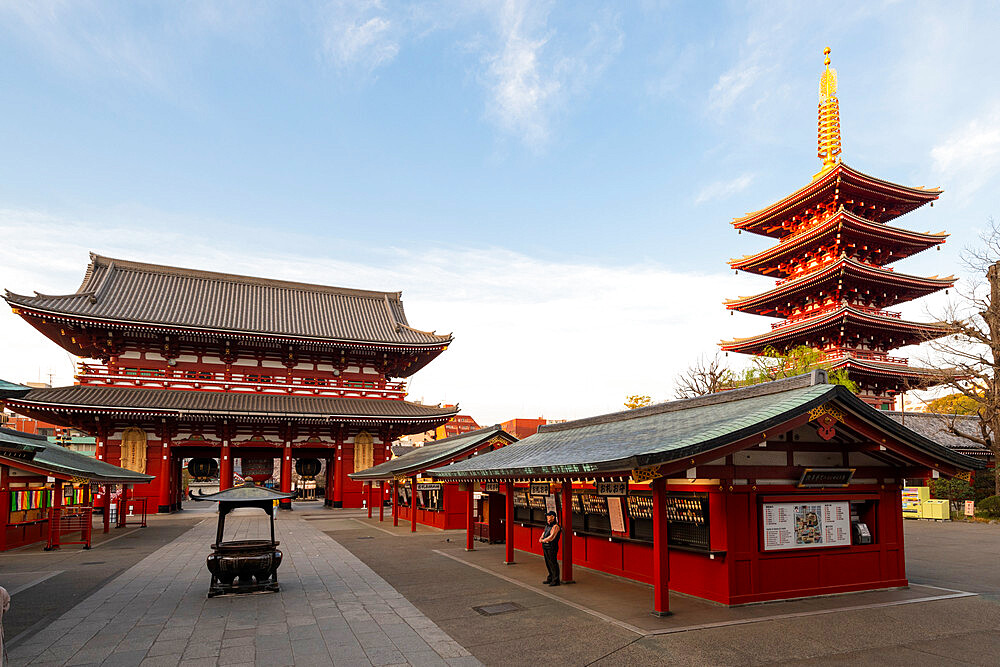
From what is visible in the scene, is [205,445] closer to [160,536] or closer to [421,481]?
[160,536]

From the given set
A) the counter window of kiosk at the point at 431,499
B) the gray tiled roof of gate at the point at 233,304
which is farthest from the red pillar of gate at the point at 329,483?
the counter window of kiosk at the point at 431,499

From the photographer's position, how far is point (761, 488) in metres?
12.0

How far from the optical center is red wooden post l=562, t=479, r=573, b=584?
14.2 metres

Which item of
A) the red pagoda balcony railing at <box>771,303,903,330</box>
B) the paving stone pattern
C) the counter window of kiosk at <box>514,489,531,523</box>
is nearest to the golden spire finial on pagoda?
the red pagoda balcony railing at <box>771,303,903,330</box>

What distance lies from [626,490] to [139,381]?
104 feet

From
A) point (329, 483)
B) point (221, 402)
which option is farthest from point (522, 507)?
point (329, 483)

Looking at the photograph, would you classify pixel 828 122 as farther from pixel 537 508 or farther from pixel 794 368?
pixel 537 508

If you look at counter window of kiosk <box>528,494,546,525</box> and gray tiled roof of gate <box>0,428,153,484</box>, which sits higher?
gray tiled roof of gate <box>0,428,153,484</box>

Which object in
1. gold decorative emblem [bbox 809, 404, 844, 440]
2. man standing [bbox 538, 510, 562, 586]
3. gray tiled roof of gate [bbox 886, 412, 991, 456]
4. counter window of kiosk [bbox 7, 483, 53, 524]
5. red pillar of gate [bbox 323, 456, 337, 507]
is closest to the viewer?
gold decorative emblem [bbox 809, 404, 844, 440]

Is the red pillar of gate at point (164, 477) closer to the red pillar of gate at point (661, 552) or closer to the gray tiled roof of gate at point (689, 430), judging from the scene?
the gray tiled roof of gate at point (689, 430)

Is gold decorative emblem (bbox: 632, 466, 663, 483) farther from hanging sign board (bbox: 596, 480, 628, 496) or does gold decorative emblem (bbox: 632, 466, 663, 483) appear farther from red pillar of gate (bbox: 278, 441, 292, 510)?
red pillar of gate (bbox: 278, 441, 292, 510)

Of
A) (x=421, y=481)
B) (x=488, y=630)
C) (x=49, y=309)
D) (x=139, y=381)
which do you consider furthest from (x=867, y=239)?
(x=49, y=309)

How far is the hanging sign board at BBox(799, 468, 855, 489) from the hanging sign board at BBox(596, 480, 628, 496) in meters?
3.58

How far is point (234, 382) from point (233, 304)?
19.4 feet
